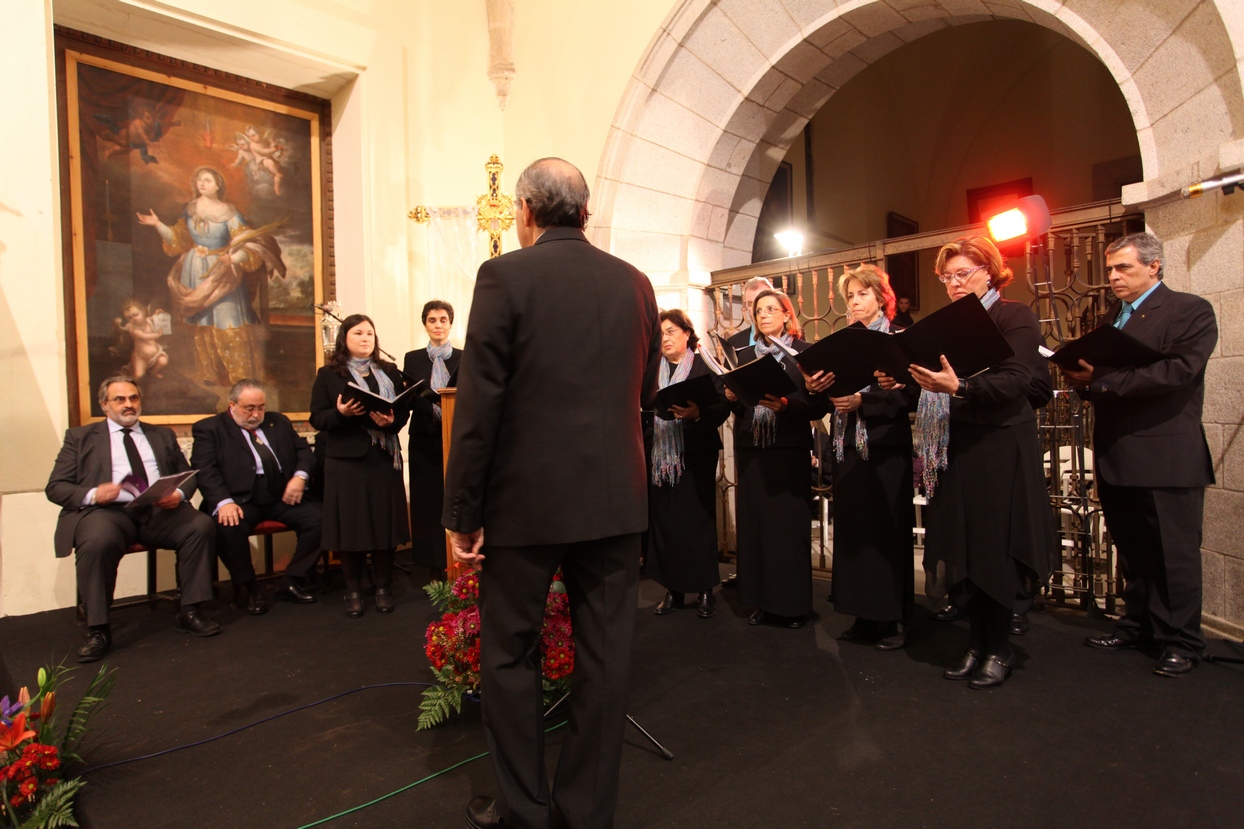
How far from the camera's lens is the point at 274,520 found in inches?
188

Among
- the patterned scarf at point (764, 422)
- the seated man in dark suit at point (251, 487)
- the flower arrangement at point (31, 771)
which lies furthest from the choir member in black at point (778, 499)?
the flower arrangement at point (31, 771)

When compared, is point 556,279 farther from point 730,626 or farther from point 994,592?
point 730,626

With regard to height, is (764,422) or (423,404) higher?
(423,404)

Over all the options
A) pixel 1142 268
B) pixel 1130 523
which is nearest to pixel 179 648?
pixel 1130 523

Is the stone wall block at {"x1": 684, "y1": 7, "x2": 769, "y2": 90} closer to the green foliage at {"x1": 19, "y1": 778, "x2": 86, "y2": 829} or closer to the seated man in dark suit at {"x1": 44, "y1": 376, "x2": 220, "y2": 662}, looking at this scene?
the seated man in dark suit at {"x1": 44, "y1": 376, "x2": 220, "y2": 662}

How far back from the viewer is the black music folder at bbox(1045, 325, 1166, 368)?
9.65ft

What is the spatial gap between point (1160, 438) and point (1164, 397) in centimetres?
16

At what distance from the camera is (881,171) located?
10203mm

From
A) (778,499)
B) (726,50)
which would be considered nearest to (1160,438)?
(778,499)

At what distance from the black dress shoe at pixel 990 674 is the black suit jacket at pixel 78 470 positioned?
159 inches

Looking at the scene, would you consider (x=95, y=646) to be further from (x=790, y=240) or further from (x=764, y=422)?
(x=790, y=240)

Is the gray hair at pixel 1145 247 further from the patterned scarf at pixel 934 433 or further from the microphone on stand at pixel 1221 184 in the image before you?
the patterned scarf at pixel 934 433

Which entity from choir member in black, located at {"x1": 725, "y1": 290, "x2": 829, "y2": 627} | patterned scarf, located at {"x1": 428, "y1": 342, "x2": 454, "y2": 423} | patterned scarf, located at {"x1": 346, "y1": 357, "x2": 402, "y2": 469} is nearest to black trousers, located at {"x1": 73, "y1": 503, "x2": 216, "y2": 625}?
patterned scarf, located at {"x1": 346, "y1": 357, "x2": 402, "y2": 469}

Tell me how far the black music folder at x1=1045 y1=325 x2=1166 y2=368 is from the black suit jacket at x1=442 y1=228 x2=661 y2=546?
206 centimetres
